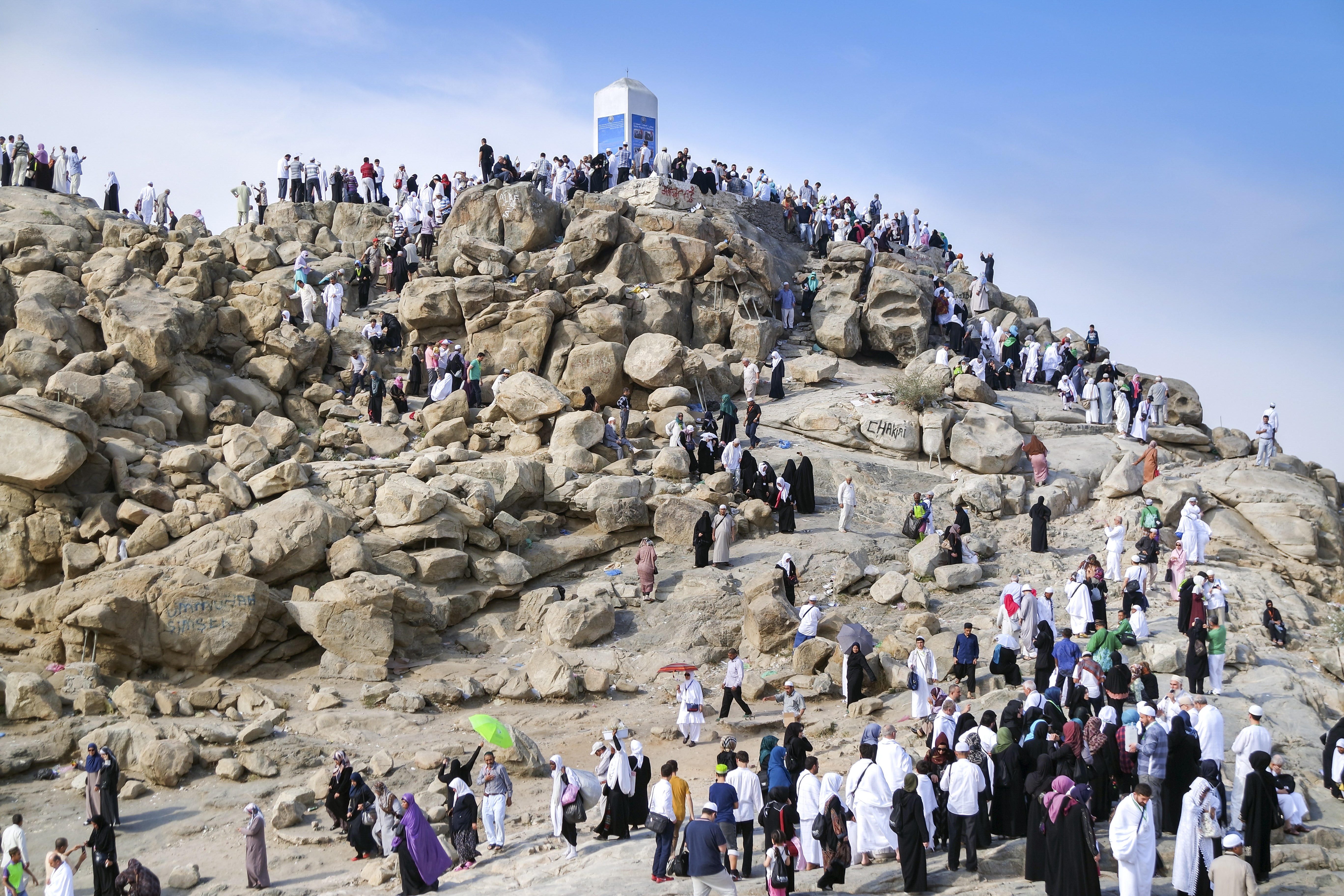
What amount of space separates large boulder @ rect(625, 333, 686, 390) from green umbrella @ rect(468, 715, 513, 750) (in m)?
14.9

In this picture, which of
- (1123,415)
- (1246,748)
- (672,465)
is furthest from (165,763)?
(1123,415)

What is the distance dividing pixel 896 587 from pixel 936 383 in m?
8.76

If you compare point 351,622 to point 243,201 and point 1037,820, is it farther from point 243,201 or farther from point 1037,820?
point 243,201

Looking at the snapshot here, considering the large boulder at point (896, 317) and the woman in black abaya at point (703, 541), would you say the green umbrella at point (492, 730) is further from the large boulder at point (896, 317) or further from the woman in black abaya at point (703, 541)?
the large boulder at point (896, 317)

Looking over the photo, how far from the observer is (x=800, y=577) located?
65.2 ft

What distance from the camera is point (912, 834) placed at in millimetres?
8906

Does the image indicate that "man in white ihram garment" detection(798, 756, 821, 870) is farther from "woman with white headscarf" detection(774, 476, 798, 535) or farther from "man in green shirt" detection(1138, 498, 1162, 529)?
"man in green shirt" detection(1138, 498, 1162, 529)

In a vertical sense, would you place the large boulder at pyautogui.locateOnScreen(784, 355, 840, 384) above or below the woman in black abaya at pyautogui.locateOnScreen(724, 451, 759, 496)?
above

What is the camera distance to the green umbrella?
11.8m

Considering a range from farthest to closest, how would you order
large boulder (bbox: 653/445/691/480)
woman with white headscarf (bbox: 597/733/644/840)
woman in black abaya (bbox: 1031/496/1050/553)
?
1. large boulder (bbox: 653/445/691/480)
2. woman in black abaya (bbox: 1031/496/1050/553)
3. woman with white headscarf (bbox: 597/733/644/840)

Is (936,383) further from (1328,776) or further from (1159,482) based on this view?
(1328,776)

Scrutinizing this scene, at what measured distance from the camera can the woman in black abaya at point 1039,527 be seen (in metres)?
20.5

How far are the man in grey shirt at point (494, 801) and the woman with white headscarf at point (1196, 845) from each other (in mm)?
6605

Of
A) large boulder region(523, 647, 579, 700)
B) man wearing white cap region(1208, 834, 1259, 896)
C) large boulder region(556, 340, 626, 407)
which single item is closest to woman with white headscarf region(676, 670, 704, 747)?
large boulder region(523, 647, 579, 700)
